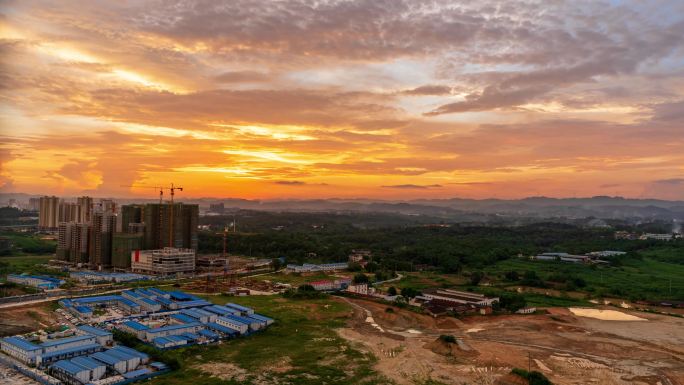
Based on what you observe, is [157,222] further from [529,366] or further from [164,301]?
[529,366]

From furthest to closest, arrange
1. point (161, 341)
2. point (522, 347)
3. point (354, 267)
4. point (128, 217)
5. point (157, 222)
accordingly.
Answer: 1. point (128, 217)
2. point (157, 222)
3. point (354, 267)
4. point (522, 347)
5. point (161, 341)

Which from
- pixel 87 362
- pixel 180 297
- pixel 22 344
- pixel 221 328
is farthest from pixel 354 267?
pixel 22 344

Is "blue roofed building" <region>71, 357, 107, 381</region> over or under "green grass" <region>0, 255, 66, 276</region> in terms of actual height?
over

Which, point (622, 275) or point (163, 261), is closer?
point (163, 261)

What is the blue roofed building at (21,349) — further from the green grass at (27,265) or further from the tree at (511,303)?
the tree at (511,303)

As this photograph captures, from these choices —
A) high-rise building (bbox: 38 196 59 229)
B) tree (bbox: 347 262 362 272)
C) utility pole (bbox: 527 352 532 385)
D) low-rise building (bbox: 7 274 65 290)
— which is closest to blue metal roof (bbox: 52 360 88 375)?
utility pole (bbox: 527 352 532 385)

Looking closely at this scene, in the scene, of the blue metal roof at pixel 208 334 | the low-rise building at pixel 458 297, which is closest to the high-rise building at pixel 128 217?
the blue metal roof at pixel 208 334

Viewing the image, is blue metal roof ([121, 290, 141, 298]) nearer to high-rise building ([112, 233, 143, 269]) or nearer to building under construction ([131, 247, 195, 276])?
building under construction ([131, 247, 195, 276])
